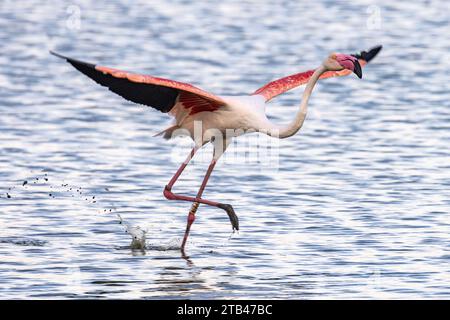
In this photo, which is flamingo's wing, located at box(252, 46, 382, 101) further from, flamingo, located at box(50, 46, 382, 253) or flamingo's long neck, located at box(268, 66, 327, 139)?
flamingo's long neck, located at box(268, 66, 327, 139)

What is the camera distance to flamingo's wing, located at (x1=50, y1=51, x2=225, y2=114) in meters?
13.8

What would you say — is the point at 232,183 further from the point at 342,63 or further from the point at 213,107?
the point at 342,63

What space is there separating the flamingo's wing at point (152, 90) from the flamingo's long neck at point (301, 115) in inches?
26.1

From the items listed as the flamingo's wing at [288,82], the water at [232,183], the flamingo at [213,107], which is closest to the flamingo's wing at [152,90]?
the flamingo at [213,107]

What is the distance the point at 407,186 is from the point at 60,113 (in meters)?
7.65

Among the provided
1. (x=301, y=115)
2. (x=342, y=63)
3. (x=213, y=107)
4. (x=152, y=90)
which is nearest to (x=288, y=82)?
(x=213, y=107)

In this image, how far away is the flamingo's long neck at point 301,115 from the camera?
14.8 meters

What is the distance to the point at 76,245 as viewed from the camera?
15281 millimetres

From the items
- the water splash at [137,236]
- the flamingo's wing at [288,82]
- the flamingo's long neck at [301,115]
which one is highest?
the flamingo's wing at [288,82]

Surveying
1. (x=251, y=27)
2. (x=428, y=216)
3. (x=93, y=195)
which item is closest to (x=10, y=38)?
(x=251, y=27)

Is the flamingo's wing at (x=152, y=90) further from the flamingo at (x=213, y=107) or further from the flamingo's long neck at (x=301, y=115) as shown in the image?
the flamingo's long neck at (x=301, y=115)

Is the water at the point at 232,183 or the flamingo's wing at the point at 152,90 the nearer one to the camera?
the flamingo's wing at the point at 152,90

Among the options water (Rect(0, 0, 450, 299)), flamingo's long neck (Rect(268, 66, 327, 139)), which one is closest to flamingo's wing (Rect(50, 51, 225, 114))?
flamingo's long neck (Rect(268, 66, 327, 139))
